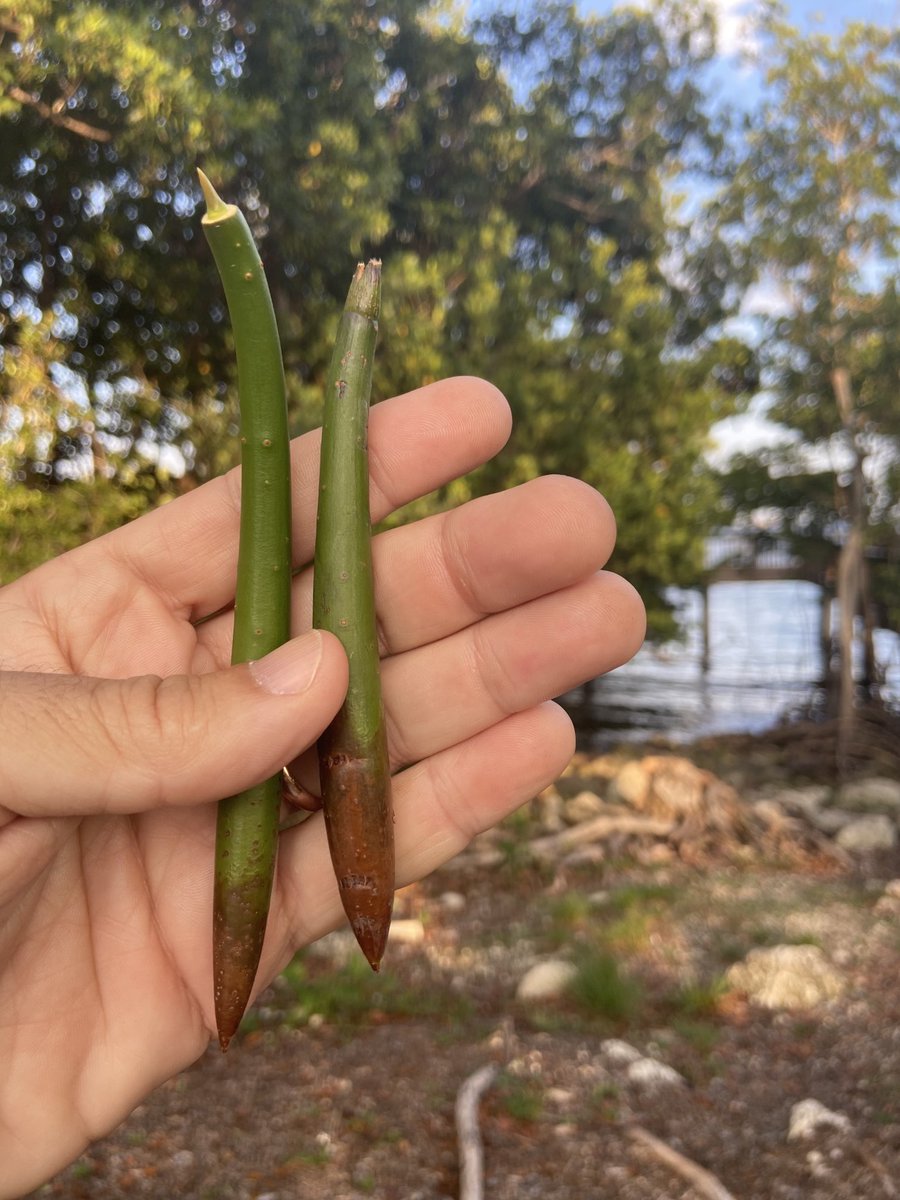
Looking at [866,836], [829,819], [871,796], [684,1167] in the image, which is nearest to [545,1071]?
[684,1167]

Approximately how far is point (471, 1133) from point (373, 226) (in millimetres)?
7024

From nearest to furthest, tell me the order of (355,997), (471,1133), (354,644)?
(354,644) < (471,1133) < (355,997)

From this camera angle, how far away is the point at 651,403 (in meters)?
10.4

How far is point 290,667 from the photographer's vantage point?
1.94 metres

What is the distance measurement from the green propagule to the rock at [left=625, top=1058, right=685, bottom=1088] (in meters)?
3.18

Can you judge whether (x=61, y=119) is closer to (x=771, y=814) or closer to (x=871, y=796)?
(x=771, y=814)

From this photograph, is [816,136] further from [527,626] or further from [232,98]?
[527,626]

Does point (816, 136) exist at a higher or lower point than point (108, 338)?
higher

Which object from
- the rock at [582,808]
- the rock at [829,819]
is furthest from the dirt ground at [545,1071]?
the rock at [829,819]

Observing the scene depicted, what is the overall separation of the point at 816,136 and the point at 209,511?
10758mm

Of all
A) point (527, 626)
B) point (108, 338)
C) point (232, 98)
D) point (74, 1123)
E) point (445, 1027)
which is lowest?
point (445, 1027)

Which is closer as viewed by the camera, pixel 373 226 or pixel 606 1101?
pixel 606 1101

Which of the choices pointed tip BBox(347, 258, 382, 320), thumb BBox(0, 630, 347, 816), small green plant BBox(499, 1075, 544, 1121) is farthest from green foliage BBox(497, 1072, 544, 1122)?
pointed tip BBox(347, 258, 382, 320)

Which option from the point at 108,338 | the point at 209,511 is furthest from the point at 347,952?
the point at 108,338
